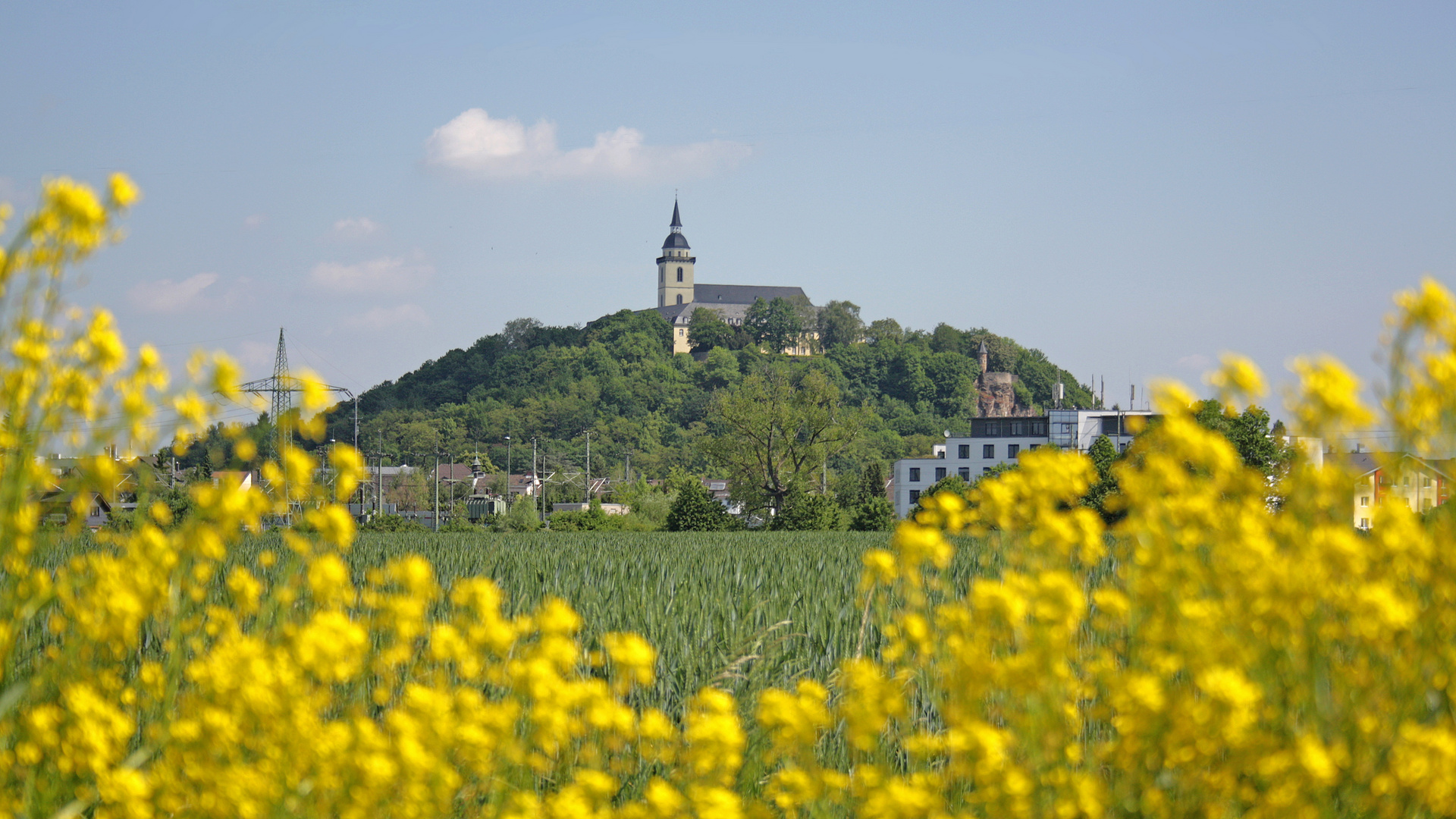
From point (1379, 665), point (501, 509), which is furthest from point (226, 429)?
point (501, 509)

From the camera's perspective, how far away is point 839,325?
496 ft

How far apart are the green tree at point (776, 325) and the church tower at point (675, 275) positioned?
35.5m

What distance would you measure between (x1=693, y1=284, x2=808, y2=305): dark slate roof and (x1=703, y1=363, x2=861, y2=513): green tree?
119 meters

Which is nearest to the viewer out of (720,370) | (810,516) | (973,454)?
(810,516)

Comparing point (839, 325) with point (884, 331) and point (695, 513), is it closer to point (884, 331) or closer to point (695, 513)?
point (884, 331)

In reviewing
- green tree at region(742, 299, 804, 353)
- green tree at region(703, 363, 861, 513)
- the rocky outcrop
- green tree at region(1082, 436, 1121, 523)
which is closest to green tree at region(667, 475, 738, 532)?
green tree at region(703, 363, 861, 513)

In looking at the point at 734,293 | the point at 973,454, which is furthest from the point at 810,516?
the point at 734,293

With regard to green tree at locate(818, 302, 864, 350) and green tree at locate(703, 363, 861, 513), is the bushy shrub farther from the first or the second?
green tree at locate(818, 302, 864, 350)

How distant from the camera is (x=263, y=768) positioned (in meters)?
2.13

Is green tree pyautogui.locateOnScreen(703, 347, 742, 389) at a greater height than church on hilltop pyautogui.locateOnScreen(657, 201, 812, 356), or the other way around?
church on hilltop pyautogui.locateOnScreen(657, 201, 812, 356)

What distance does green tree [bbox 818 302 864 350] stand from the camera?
15100 centimetres

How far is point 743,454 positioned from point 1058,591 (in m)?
59.1

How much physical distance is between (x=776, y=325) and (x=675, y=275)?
42.8 m

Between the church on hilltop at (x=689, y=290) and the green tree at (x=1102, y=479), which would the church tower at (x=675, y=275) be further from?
the green tree at (x=1102, y=479)
